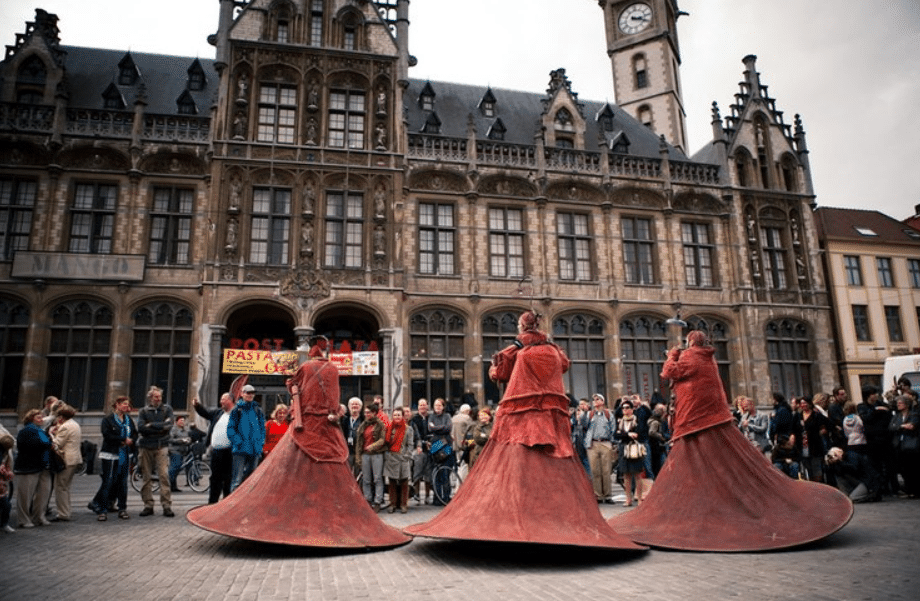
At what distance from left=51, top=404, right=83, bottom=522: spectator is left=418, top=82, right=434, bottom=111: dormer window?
18.9 meters

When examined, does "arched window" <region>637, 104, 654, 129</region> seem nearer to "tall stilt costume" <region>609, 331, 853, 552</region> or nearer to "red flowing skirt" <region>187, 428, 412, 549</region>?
"tall stilt costume" <region>609, 331, 853, 552</region>

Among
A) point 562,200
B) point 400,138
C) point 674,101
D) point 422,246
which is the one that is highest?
point 674,101

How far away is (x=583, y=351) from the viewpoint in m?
21.1

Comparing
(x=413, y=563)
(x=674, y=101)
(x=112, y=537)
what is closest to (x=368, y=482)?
(x=112, y=537)

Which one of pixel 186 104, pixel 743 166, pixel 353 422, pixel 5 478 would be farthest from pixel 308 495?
pixel 743 166

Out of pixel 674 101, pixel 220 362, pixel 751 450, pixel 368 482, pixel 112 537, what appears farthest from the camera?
pixel 674 101

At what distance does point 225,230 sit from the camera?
62.0 ft

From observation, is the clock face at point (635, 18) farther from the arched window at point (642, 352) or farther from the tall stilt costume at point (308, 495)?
the tall stilt costume at point (308, 495)

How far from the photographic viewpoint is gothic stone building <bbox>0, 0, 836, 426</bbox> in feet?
59.6

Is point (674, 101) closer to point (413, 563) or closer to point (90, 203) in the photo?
point (90, 203)

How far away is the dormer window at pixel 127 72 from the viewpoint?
22.4 metres

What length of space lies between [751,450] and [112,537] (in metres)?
7.25

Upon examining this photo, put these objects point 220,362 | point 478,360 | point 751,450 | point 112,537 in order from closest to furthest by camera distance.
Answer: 1. point 751,450
2. point 112,537
3. point 220,362
4. point 478,360

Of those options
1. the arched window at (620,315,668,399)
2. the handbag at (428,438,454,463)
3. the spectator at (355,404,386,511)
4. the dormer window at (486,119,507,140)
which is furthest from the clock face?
the spectator at (355,404,386,511)
